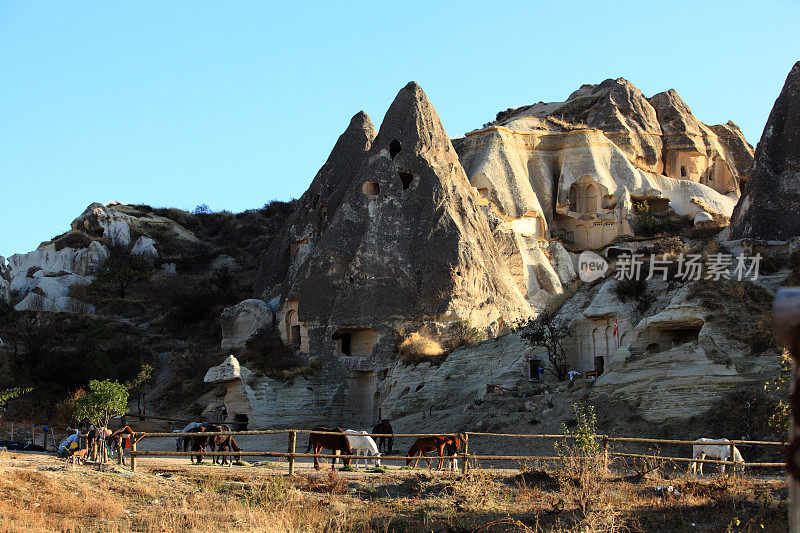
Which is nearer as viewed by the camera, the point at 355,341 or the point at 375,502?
the point at 375,502

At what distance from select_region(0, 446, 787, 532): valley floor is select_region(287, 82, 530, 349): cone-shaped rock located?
768 inches

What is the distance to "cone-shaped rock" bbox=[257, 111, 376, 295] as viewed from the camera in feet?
146

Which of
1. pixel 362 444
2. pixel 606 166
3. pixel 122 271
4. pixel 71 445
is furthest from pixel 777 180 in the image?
pixel 122 271

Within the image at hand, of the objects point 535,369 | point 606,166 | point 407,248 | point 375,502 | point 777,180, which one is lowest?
point 375,502

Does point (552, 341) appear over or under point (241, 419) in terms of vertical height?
over

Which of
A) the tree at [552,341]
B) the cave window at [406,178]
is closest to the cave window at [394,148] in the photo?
the cave window at [406,178]

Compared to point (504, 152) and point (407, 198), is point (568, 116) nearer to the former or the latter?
point (504, 152)

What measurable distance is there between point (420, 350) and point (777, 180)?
15.0 metres

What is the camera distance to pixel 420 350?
3366 centimetres

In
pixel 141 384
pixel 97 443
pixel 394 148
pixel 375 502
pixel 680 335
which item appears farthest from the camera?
pixel 394 148

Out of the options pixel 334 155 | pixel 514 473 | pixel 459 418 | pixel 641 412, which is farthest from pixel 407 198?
pixel 514 473

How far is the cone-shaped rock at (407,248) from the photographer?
36344mm

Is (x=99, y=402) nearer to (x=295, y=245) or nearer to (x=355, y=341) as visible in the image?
(x=355, y=341)

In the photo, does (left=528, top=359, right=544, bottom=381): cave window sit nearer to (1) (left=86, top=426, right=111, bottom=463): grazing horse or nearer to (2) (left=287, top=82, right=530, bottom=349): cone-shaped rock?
(2) (left=287, top=82, right=530, bottom=349): cone-shaped rock
